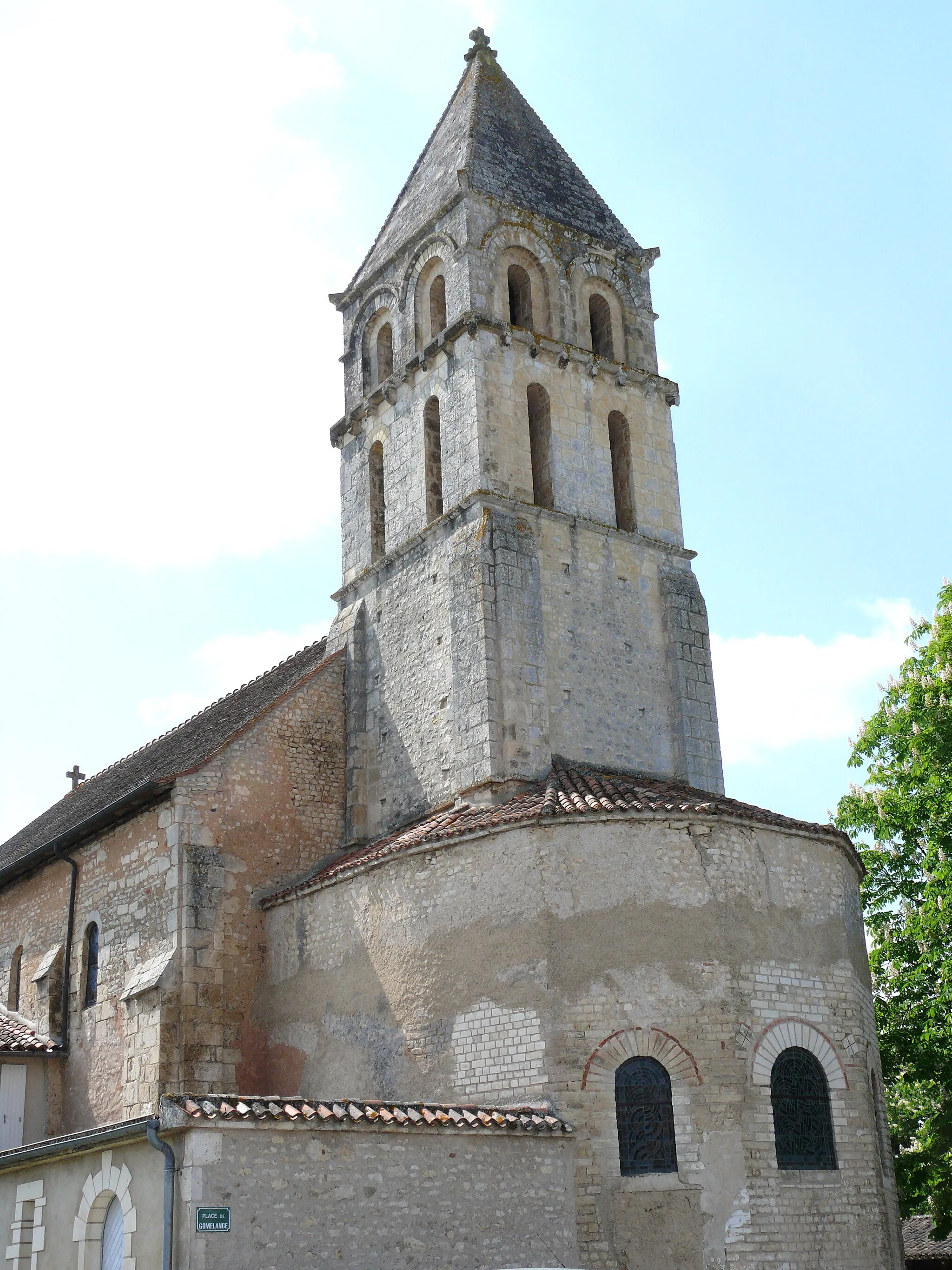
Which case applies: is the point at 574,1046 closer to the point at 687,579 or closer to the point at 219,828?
the point at 219,828

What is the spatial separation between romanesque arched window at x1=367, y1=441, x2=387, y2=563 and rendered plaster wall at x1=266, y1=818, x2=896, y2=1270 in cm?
692

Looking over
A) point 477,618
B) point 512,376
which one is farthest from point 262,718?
point 512,376

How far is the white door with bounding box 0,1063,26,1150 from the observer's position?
20.2m

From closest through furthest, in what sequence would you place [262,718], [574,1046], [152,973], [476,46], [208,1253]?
[208,1253] → [574,1046] → [152,973] → [262,718] → [476,46]

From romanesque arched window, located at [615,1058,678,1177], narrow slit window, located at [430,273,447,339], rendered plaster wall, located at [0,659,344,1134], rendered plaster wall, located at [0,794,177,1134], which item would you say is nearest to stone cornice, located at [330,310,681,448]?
narrow slit window, located at [430,273,447,339]

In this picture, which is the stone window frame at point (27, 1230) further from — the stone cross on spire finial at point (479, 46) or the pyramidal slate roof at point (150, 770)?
the stone cross on spire finial at point (479, 46)

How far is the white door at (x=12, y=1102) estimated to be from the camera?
20.2m

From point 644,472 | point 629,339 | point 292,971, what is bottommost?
point 292,971

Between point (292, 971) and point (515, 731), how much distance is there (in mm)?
4557

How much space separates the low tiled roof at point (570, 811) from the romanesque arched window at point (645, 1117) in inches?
115

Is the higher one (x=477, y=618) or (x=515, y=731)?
(x=477, y=618)

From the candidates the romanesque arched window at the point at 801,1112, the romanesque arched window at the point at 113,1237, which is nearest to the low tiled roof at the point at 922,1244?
the romanesque arched window at the point at 801,1112

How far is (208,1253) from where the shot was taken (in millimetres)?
12391

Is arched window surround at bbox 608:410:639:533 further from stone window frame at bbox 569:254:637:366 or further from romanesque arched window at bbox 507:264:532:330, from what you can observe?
romanesque arched window at bbox 507:264:532:330
